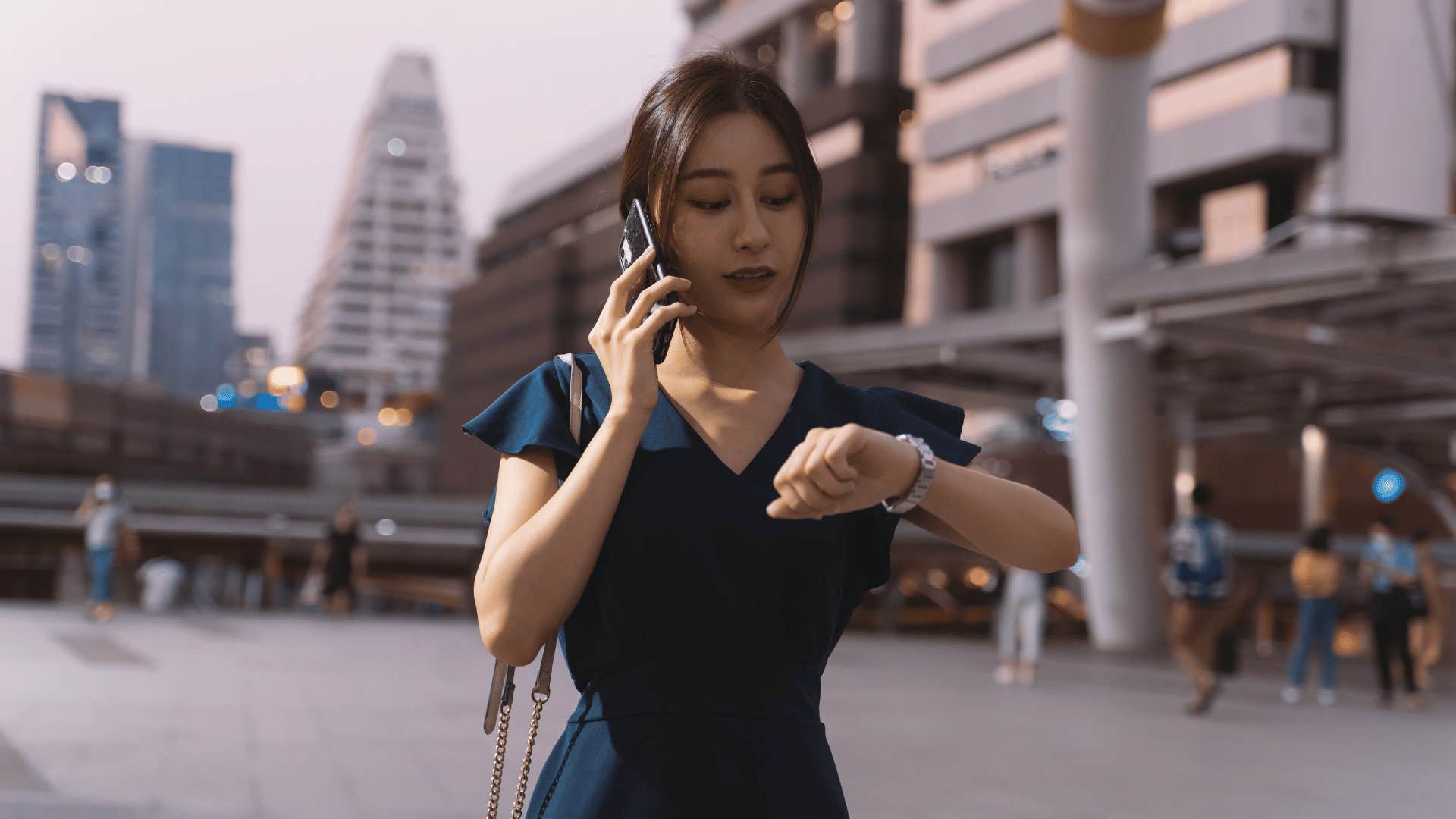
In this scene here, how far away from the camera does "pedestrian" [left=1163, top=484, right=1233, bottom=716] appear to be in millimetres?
12594

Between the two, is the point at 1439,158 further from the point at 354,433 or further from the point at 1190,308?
the point at 354,433

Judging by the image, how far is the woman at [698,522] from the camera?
5.52 feet

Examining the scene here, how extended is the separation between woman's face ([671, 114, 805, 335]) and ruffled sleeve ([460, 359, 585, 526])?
0.70ft

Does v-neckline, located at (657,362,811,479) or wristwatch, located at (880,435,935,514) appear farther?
Result: v-neckline, located at (657,362,811,479)

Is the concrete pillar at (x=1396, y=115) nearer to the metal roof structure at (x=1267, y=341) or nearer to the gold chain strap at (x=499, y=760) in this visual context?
the metal roof structure at (x=1267, y=341)

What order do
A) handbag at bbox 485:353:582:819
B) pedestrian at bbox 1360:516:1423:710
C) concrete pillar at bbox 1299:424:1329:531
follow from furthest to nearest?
concrete pillar at bbox 1299:424:1329:531 < pedestrian at bbox 1360:516:1423:710 < handbag at bbox 485:353:582:819

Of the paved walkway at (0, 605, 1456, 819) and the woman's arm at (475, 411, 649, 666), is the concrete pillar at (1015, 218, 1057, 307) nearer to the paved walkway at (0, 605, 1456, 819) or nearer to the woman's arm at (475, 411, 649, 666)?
the paved walkway at (0, 605, 1456, 819)

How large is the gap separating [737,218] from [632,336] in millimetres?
238

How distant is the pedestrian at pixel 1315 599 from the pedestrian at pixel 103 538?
13642mm

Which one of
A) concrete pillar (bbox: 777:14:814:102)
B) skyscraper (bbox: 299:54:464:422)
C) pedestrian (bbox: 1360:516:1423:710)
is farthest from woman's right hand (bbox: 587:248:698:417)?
skyscraper (bbox: 299:54:464:422)

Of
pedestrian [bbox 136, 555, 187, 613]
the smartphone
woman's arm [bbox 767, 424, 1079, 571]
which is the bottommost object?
pedestrian [bbox 136, 555, 187, 613]

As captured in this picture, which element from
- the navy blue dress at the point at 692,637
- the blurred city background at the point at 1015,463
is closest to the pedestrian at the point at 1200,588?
the blurred city background at the point at 1015,463

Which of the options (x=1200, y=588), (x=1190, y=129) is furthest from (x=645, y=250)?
(x=1190, y=129)

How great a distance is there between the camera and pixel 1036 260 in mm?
48625
